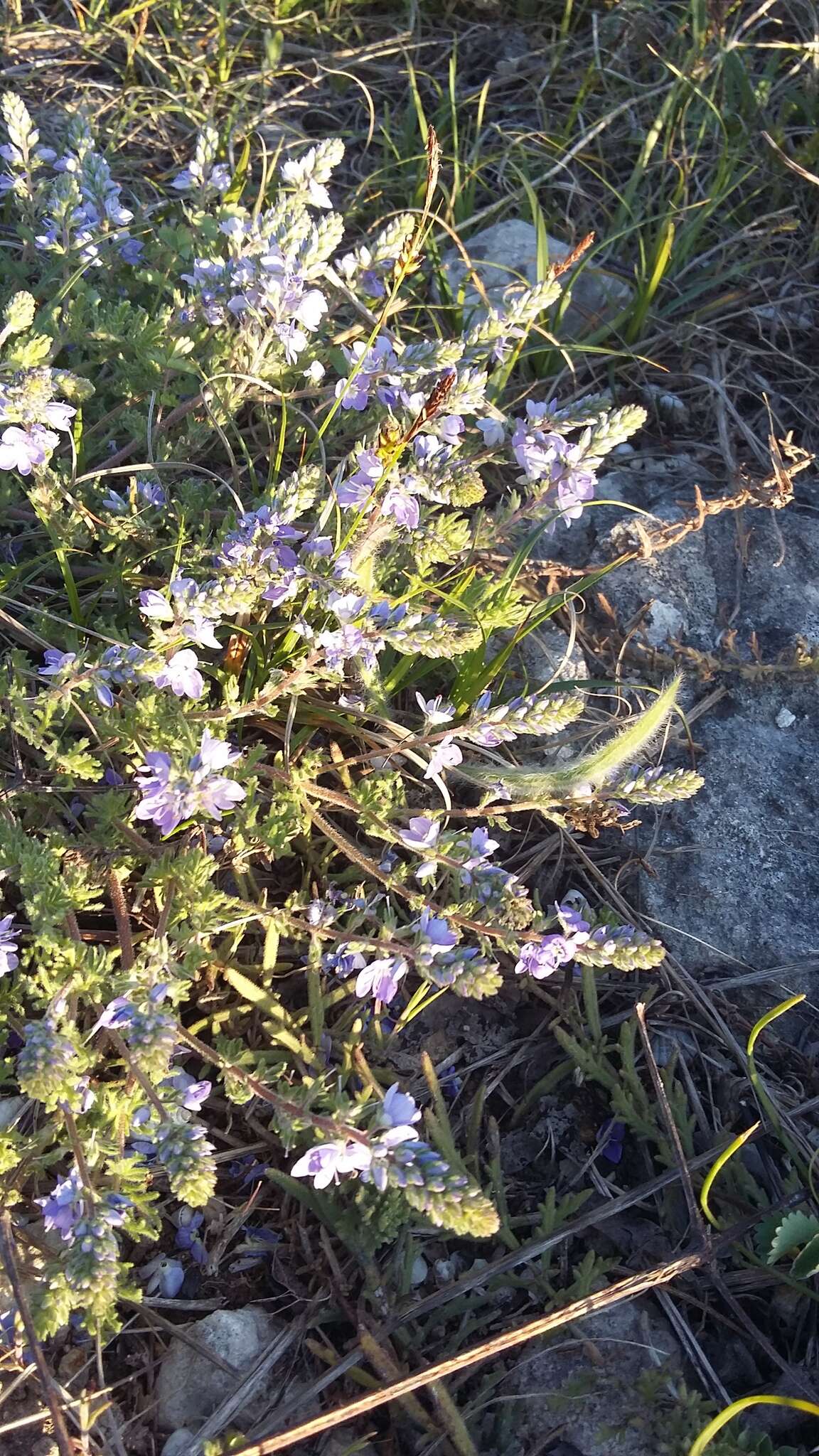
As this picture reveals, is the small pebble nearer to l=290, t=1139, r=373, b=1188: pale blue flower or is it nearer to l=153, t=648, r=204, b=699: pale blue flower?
l=290, t=1139, r=373, b=1188: pale blue flower

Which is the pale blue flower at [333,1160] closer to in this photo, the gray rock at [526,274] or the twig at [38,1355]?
the twig at [38,1355]

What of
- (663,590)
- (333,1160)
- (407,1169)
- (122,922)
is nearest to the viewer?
(407,1169)

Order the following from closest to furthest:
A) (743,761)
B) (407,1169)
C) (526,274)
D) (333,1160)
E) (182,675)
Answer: (407,1169) < (333,1160) < (182,675) < (743,761) < (526,274)

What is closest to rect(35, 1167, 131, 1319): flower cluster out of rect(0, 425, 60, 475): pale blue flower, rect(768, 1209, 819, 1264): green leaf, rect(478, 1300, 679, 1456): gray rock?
rect(478, 1300, 679, 1456): gray rock

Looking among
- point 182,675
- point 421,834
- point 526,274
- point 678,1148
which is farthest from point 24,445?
point 526,274

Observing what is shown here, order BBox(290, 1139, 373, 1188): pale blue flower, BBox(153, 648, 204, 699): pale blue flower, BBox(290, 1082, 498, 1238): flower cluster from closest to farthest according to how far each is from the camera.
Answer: BBox(290, 1082, 498, 1238): flower cluster
BBox(290, 1139, 373, 1188): pale blue flower
BBox(153, 648, 204, 699): pale blue flower

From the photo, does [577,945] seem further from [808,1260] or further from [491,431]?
[491,431]

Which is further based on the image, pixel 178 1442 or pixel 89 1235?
pixel 178 1442
